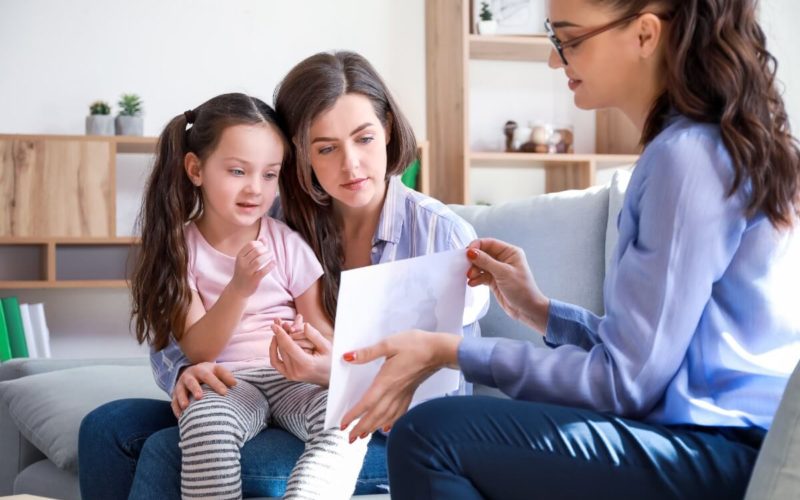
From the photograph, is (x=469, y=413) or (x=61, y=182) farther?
(x=61, y=182)

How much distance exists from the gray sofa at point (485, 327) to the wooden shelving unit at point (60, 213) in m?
1.33

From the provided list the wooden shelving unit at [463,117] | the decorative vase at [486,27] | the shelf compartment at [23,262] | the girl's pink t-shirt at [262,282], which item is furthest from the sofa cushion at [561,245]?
the shelf compartment at [23,262]

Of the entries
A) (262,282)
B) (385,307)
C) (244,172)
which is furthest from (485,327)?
(385,307)

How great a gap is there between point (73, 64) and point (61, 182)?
1.66 ft

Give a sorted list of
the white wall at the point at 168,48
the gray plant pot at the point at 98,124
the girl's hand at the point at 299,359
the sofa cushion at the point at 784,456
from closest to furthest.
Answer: the sofa cushion at the point at 784,456 → the girl's hand at the point at 299,359 → the gray plant pot at the point at 98,124 → the white wall at the point at 168,48

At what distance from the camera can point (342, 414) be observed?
4.20ft

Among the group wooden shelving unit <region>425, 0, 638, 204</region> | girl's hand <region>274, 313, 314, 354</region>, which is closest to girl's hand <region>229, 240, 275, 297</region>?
girl's hand <region>274, 313, 314, 354</region>

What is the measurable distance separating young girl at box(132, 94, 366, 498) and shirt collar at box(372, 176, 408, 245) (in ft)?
0.45

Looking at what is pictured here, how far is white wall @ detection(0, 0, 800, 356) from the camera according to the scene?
12.5ft

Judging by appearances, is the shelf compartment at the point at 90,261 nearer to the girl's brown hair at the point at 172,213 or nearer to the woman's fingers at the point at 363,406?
the girl's brown hair at the point at 172,213

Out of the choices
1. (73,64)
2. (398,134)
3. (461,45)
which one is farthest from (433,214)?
(73,64)

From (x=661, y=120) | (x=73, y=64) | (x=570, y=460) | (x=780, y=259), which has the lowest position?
(x=570, y=460)

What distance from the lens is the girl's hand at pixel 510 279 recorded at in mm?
1406

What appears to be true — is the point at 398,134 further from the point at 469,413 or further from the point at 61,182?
the point at 61,182
